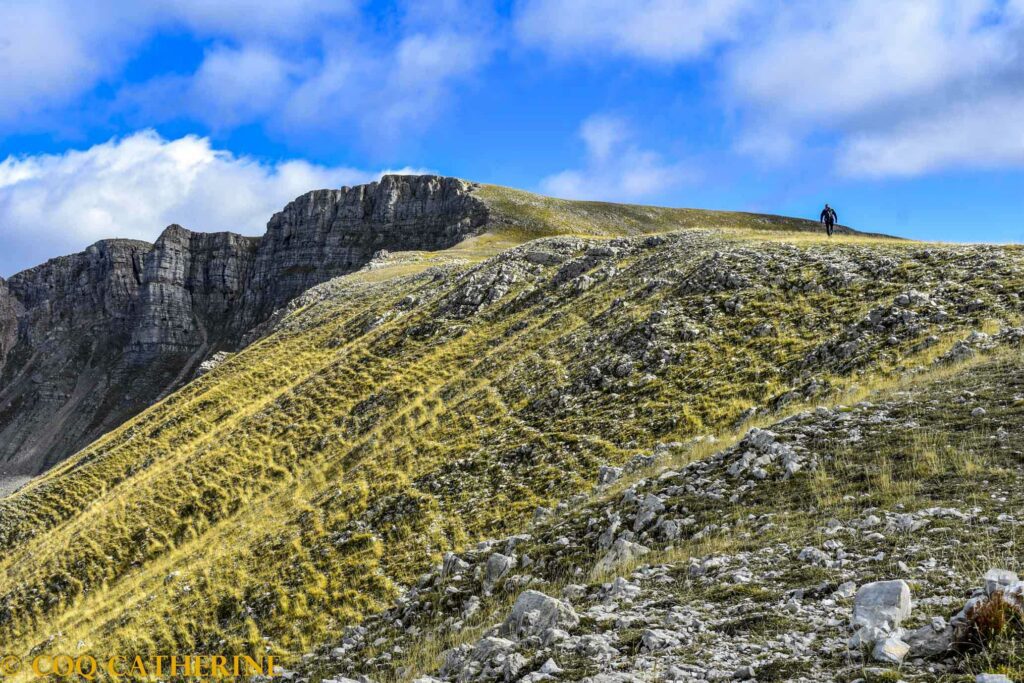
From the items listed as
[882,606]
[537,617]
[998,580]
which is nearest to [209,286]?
[537,617]

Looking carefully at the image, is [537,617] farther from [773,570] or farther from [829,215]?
[829,215]

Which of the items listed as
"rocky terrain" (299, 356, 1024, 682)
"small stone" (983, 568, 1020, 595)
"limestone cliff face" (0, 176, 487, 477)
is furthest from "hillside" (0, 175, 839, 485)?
"small stone" (983, 568, 1020, 595)

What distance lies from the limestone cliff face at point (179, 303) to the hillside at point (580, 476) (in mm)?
109852

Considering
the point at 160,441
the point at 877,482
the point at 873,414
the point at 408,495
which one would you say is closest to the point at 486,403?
the point at 408,495

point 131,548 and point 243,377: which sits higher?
point 243,377

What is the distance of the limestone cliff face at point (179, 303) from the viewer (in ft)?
528

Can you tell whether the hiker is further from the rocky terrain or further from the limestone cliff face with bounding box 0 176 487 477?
the limestone cliff face with bounding box 0 176 487 477

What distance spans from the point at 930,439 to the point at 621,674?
8.37 m

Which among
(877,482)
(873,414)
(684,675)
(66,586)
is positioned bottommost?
(66,586)

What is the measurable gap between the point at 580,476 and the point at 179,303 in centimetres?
20193

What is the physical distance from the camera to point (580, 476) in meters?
18.6

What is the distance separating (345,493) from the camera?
2464cm

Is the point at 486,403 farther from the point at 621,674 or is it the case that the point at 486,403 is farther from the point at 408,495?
the point at 621,674

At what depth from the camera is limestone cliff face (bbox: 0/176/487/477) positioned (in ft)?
528
